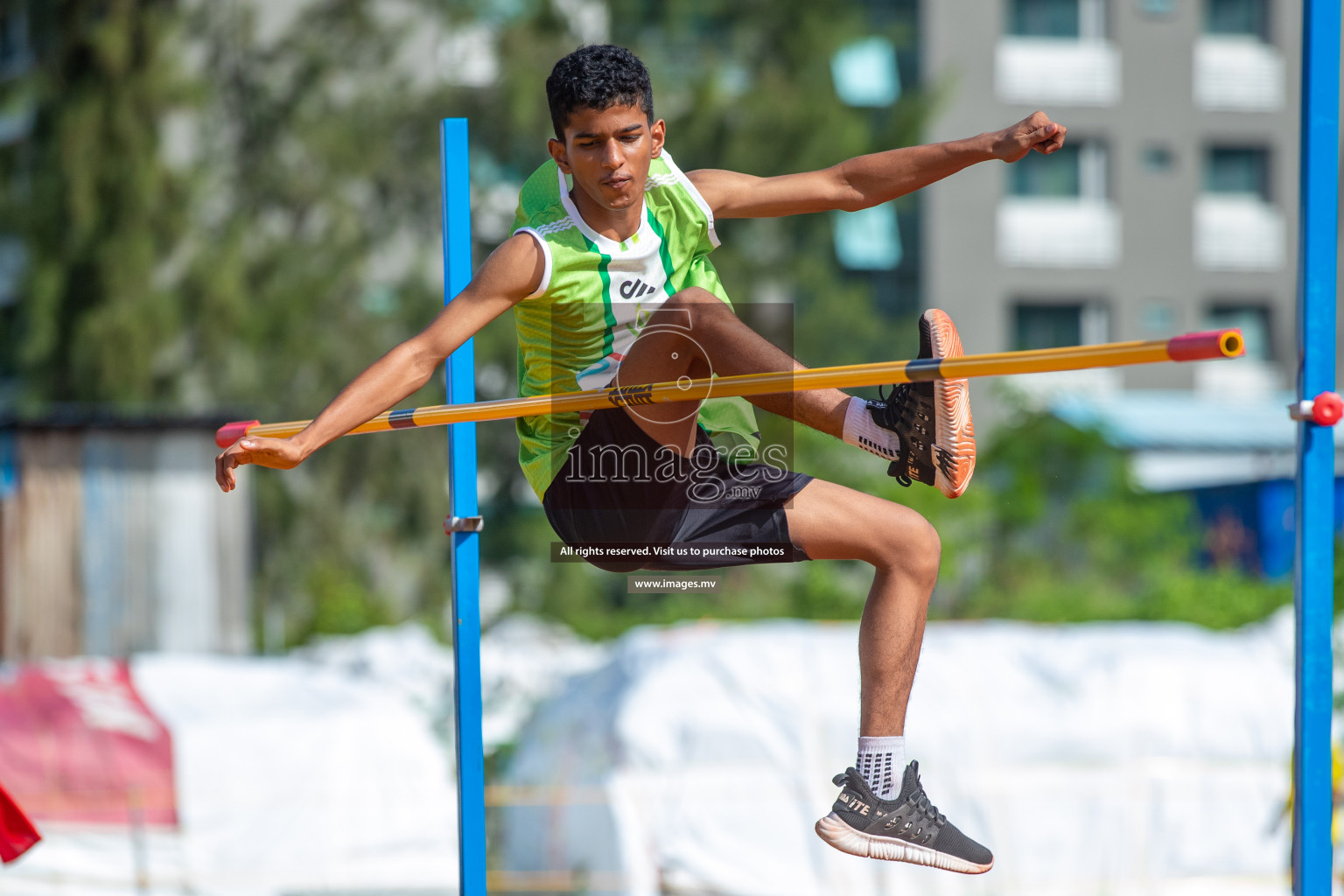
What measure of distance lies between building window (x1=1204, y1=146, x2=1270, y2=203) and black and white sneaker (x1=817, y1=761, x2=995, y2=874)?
75.7ft

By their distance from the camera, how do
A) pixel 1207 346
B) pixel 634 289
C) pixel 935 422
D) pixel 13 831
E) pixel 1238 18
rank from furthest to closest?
pixel 1238 18
pixel 13 831
pixel 634 289
pixel 935 422
pixel 1207 346

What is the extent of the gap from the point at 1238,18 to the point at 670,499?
24.0m

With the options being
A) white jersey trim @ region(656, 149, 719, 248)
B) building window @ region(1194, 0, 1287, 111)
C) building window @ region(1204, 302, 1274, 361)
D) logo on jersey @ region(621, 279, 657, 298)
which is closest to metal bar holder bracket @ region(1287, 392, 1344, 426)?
white jersey trim @ region(656, 149, 719, 248)

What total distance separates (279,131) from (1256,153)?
16.4 m

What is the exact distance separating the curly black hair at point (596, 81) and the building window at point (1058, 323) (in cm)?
2093

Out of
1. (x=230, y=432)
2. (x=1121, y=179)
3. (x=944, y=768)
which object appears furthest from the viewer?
(x=1121, y=179)

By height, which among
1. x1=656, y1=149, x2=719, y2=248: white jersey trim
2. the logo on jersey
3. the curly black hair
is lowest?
the logo on jersey

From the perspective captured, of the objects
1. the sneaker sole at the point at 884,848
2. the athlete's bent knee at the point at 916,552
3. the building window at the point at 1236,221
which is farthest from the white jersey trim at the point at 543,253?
the building window at the point at 1236,221

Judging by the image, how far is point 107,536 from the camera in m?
13.7

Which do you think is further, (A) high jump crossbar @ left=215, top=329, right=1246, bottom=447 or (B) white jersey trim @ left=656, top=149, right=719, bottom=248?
(B) white jersey trim @ left=656, top=149, right=719, bottom=248

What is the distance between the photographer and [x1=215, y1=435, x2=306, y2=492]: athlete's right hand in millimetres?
3311

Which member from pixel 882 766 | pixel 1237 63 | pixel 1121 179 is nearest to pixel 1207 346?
pixel 882 766

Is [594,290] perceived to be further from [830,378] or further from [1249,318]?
[1249,318]

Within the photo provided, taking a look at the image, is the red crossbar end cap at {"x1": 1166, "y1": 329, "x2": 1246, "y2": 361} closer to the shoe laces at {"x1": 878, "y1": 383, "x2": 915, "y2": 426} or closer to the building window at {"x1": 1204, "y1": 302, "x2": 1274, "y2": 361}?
the shoe laces at {"x1": 878, "y1": 383, "x2": 915, "y2": 426}
